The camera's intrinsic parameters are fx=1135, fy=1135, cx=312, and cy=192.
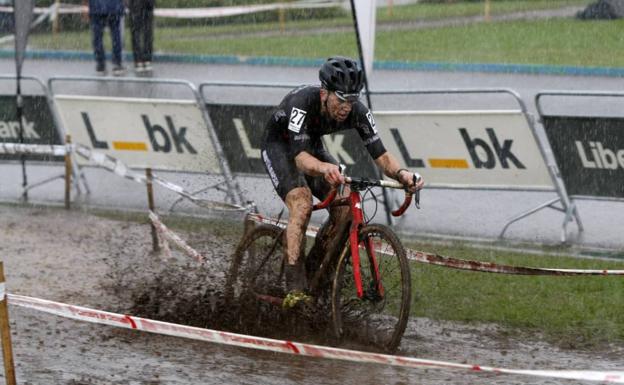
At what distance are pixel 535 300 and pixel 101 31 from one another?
48.3 feet

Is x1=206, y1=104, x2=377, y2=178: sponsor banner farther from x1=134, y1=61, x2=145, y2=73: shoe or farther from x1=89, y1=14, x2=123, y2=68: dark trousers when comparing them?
x1=134, y1=61, x2=145, y2=73: shoe

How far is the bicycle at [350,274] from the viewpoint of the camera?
767 centimetres

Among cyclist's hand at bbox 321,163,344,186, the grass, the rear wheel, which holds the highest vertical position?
cyclist's hand at bbox 321,163,344,186

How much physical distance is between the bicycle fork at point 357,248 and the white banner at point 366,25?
4.09 m

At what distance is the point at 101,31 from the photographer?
22094 millimetres

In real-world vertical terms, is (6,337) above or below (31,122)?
above

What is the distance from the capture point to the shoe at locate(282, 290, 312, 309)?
7980 mm

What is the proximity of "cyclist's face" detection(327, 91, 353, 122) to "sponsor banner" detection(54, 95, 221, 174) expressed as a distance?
5216mm

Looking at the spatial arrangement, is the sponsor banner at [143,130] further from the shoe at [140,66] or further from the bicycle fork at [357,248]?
the shoe at [140,66]

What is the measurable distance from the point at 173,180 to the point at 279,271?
603 cm

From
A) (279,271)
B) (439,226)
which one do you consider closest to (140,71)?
(439,226)

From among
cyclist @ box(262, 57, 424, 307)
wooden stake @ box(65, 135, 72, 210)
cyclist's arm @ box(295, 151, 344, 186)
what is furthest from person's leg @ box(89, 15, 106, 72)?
cyclist's arm @ box(295, 151, 344, 186)

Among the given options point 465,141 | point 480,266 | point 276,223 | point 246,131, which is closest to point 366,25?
point 465,141

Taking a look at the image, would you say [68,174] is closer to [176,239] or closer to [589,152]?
[176,239]
